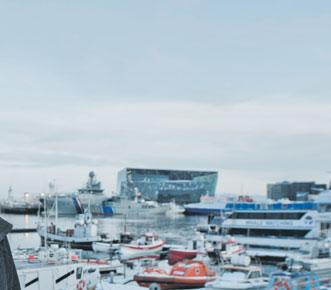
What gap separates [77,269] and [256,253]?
57.8 feet

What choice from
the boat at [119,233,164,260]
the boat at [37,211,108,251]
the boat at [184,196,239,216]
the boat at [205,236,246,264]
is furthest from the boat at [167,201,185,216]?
the boat at [205,236,246,264]

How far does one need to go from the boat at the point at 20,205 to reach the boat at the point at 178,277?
287 feet

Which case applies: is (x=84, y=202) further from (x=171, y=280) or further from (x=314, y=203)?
(x=171, y=280)

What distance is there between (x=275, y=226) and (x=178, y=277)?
1719cm

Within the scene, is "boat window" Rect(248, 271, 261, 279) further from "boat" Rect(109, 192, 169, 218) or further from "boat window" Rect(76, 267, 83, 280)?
"boat" Rect(109, 192, 169, 218)

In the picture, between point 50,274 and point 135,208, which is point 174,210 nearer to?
point 135,208

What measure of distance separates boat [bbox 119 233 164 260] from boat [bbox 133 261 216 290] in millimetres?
11476

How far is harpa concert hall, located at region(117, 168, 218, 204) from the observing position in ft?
416

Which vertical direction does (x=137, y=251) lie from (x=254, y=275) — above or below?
below

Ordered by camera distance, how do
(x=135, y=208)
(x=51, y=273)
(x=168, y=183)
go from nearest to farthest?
(x=51, y=273) < (x=135, y=208) < (x=168, y=183)

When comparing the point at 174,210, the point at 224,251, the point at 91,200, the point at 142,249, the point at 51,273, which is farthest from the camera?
the point at 174,210

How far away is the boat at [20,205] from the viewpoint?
352 ft

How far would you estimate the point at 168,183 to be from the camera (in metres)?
132

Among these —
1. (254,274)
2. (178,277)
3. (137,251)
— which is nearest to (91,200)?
(137,251)
